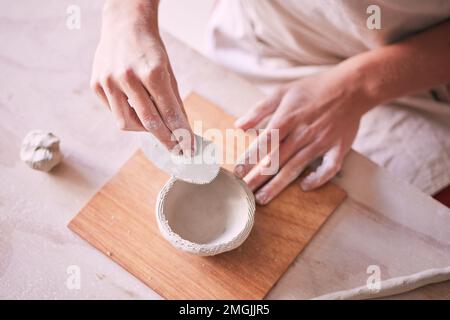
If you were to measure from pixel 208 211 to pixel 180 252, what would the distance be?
0.10m

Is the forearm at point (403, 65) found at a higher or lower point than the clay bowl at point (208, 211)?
higher

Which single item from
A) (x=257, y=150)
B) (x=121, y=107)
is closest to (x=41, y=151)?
(x=121, y=107)

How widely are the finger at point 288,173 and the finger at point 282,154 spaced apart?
0.04 ft

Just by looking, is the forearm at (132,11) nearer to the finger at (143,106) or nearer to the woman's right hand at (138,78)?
the woman's right hand at (138,78)

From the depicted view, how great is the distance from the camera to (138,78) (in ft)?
3.06

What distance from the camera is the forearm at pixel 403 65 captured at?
118 cm

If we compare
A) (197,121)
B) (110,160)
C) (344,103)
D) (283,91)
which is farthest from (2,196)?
(344,103)

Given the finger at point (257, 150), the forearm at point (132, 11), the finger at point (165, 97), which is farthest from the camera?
the finger at point (257, 150)

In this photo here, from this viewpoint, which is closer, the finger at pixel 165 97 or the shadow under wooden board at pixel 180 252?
the finger at pixel 165 97

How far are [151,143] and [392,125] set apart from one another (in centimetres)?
61

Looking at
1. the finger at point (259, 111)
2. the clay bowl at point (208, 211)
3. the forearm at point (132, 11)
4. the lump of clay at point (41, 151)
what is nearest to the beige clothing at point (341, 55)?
the finger at point (259, 111)

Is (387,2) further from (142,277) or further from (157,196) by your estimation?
(142,277)

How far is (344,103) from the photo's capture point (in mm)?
1186

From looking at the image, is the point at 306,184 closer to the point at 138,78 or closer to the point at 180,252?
the point at 180,252
